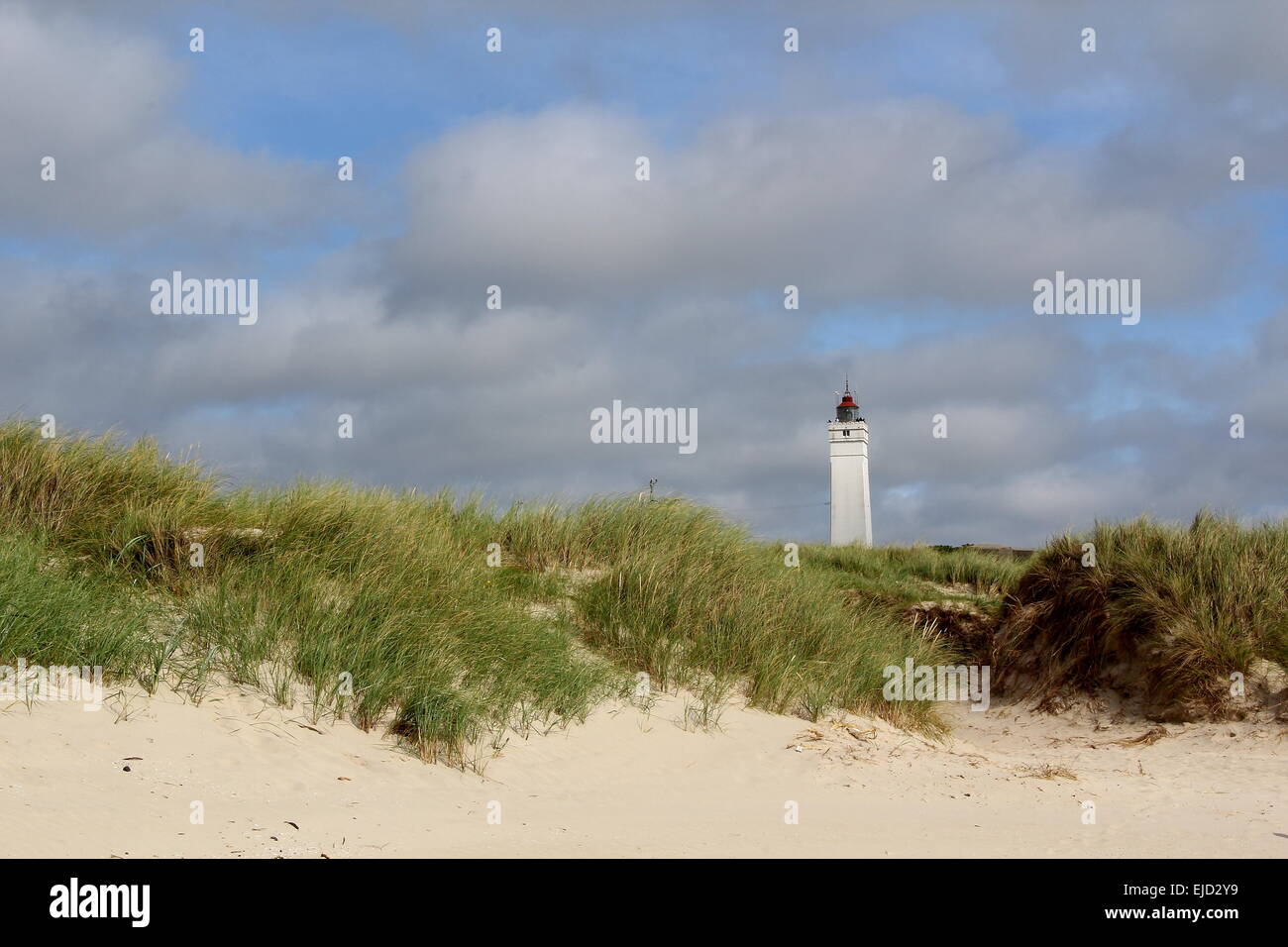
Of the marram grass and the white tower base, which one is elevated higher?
the white tower base

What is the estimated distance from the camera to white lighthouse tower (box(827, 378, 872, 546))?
40031 mm

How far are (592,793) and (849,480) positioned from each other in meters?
34.6

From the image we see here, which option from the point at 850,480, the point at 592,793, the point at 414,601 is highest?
the point at 850,480

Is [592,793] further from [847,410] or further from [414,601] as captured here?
[847,410]

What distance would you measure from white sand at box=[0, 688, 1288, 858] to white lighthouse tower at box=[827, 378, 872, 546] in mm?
30884

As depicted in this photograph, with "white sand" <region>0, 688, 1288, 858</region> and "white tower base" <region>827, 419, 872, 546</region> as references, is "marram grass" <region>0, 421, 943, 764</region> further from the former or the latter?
"white tower base" <region>827, 419, 872, 546</region>

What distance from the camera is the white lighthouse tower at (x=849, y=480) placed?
131 feet

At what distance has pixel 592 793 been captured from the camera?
23.5 ft

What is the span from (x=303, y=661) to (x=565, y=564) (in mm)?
4031

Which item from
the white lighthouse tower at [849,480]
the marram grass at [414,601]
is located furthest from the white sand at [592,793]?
the white lighthouse tower at [849,480]

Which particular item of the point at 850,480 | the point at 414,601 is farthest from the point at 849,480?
the point at 414,601

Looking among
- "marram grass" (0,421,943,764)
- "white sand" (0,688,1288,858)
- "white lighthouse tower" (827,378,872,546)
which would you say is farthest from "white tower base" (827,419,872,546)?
"white sand" (0,688,1288,858)
